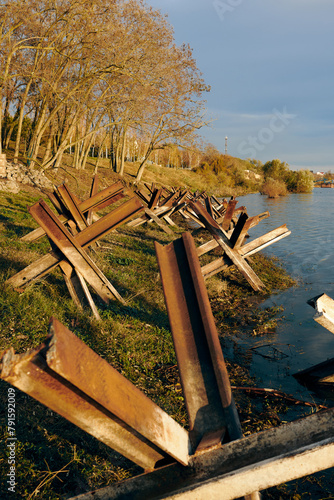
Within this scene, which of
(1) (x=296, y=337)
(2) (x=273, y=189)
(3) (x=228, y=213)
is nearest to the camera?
(1) (x=296, y=337)

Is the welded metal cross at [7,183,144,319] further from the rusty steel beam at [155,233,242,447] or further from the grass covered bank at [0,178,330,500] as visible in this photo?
the rusty steel beam at [155,233,242,447]

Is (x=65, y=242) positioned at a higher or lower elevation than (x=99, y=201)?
lower

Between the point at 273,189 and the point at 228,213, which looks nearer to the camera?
the point at 228,213

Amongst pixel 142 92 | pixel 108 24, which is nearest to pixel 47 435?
pixel 108 24

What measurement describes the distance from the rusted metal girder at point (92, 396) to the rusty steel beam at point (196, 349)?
0.18 meters

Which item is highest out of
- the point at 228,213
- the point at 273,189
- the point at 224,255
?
the point at 273,189

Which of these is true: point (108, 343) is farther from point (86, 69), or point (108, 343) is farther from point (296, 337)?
point (86, 69)

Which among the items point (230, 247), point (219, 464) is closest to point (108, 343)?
point (219, 464)

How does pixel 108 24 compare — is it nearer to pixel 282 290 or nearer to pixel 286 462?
pixel 282 290

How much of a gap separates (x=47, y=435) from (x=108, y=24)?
21644 mm

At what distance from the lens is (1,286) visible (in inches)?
193

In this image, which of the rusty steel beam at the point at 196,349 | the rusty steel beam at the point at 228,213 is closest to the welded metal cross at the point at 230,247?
the rusty steel beam at the point at 228,213

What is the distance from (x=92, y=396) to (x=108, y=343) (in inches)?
125

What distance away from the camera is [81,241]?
488 centimetres
